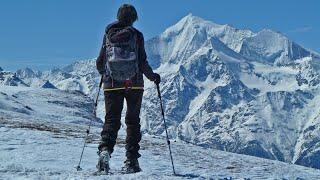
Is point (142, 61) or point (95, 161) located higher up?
point (142, 61)

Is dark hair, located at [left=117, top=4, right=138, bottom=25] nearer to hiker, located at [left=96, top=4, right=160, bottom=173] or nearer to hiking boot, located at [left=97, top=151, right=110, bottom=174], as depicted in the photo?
hiker, located at [left=96, top=4, right=160, bottom=173]

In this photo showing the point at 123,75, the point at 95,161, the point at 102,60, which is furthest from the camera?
the point at 95,161

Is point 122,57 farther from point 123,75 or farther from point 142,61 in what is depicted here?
point 142,61

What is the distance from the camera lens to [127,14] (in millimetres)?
14766

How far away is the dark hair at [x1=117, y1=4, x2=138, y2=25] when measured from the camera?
14.8 m

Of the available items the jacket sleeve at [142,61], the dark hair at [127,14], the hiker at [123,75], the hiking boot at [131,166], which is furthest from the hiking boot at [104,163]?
the dark hair at [127,14]

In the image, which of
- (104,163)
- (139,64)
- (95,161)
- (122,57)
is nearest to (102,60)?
(122,57)

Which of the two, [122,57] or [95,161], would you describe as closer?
[122,57]

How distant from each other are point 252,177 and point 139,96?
350 centimetres

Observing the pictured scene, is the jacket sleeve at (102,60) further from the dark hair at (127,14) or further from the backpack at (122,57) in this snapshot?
the dark hair at (127,14)

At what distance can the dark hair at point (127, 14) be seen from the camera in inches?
581

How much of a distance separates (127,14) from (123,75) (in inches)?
51.6

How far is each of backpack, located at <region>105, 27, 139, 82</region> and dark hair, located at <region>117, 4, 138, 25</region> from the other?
0.89ft

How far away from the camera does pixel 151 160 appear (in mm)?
17781
